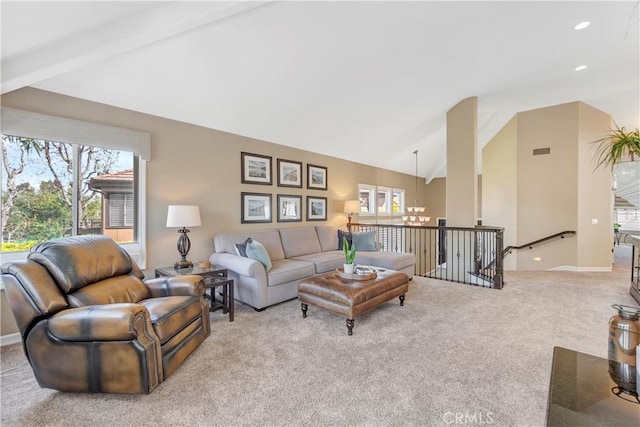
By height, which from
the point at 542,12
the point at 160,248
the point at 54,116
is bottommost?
the point at 160,248

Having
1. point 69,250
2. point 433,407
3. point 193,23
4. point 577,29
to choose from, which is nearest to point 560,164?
point 577,29

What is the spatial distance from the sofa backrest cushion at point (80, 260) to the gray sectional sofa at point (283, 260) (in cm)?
122

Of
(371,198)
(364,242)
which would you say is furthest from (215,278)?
(371,198)

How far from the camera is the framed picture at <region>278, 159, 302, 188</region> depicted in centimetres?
502

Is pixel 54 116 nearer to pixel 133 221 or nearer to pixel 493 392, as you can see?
pixel 133 221

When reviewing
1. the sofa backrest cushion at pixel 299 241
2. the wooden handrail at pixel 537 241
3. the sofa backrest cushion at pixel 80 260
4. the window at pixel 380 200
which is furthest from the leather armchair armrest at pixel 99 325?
the wooden handrail at pixel 537 241

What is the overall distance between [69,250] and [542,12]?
5131mm

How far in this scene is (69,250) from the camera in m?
2.21

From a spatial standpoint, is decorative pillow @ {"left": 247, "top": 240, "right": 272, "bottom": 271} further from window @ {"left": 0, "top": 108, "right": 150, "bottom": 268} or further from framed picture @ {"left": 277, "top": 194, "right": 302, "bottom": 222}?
framed picture @ {"left": 277, "top": 194, "right": 302, "bottom": 222}

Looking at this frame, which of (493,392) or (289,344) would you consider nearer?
(493,392)

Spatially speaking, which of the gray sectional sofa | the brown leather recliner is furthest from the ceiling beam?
the gray sectional sofa

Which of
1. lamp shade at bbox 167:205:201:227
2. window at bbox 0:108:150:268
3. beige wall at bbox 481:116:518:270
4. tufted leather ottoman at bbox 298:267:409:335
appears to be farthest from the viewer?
beige wall at bbox 481:116:518:270

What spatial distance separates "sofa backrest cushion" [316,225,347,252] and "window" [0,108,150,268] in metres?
2.89

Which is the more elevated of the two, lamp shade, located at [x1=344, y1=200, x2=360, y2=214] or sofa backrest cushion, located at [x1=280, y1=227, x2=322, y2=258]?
lamp shade, located at [x1=344, y1=200, x2=360, y2=214]
